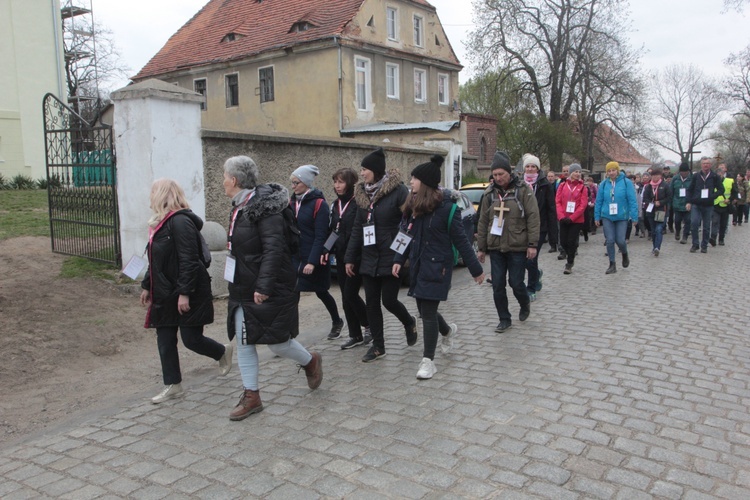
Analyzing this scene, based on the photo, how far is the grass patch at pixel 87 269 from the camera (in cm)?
855

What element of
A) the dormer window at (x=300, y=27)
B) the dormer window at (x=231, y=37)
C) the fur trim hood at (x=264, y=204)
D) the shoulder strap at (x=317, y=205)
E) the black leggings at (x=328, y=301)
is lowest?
the black leggings at (x=328, y=301)

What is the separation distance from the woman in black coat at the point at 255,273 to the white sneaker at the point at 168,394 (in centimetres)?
75

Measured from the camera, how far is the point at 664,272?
417 inches

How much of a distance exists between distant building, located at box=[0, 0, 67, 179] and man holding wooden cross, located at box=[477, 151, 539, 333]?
78.3ft

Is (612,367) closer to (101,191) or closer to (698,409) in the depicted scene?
(698,409)

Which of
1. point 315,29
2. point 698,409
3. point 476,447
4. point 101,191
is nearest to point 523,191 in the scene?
point 698,409

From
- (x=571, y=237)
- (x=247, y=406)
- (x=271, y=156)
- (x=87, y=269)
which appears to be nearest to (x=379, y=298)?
(x=247, y=406)

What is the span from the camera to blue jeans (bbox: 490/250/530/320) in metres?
6.84

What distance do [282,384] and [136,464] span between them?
1.63 meters

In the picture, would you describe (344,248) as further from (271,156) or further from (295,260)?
(271,156)

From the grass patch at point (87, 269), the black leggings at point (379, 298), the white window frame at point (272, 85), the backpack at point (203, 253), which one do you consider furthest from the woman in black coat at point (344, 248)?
the white window frame at point (272, 85)

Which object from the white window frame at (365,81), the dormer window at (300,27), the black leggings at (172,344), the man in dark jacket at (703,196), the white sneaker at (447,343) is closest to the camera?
the black leggings at (172,344)

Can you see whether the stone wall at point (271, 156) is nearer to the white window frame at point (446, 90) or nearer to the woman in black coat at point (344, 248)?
the woman in black coat at point (344, 248)

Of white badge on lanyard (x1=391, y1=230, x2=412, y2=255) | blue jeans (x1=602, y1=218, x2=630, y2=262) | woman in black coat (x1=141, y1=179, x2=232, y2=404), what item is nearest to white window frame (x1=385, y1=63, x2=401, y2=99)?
blue jeans (x1=602, y1=218, x2=630, y2=262)
